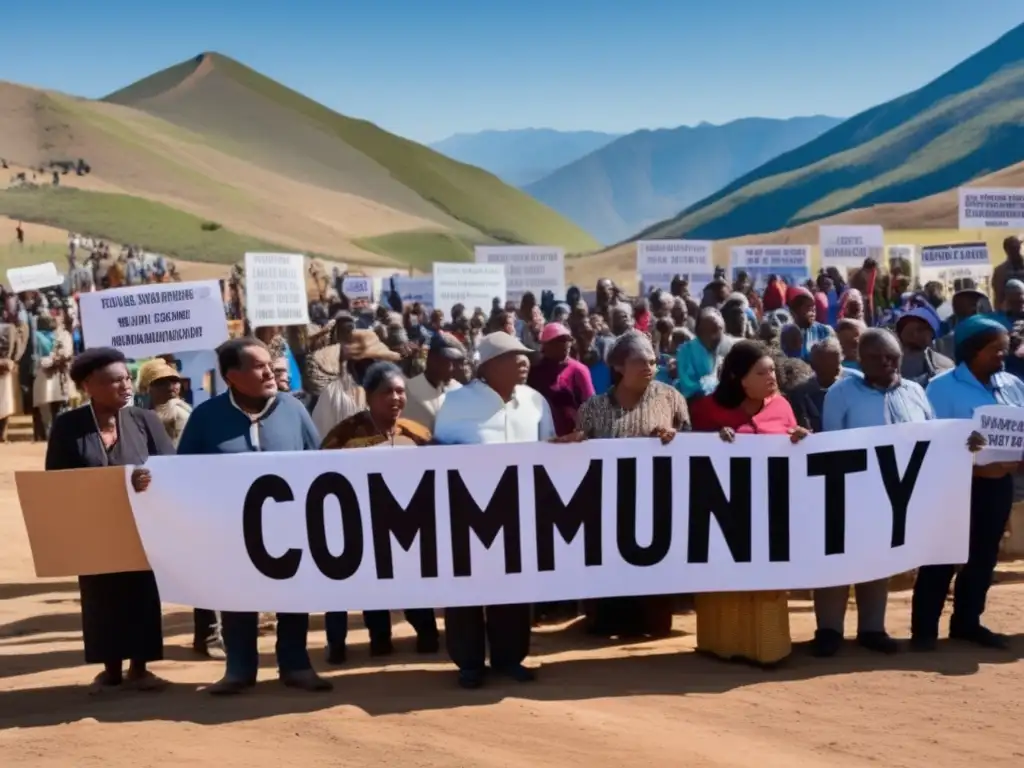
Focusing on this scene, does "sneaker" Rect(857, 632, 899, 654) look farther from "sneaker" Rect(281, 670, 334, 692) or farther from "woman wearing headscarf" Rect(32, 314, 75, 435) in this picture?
"woman wearing headscarf" Rect(32, 314, 75, 435)

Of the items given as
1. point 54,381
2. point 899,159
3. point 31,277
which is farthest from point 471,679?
point 899,159

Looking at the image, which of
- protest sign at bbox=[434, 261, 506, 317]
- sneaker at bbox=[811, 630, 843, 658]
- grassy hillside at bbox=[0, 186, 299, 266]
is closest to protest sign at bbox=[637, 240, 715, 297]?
protest sign at bbox=[434, 261, 506, 317]

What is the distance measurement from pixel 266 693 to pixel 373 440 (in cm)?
142

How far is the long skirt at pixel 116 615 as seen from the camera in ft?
25.7

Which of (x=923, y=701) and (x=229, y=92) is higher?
(x=229, y=92)

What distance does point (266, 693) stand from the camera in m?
7.79

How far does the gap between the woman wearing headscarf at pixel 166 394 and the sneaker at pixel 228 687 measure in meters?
2.24

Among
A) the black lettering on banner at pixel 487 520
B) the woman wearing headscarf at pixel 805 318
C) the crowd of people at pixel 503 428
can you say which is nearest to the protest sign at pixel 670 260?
the woman wearing headscarf at pixel 805 318

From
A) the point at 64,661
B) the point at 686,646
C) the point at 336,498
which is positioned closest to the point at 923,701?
the point at 686,646

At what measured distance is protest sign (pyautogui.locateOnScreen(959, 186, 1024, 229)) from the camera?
2155 centimetres

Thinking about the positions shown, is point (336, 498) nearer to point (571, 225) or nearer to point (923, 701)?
point (923, 701)

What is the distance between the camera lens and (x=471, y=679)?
779 cm

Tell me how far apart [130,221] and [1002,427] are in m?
75.5

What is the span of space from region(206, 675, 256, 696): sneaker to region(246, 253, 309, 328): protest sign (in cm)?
594
